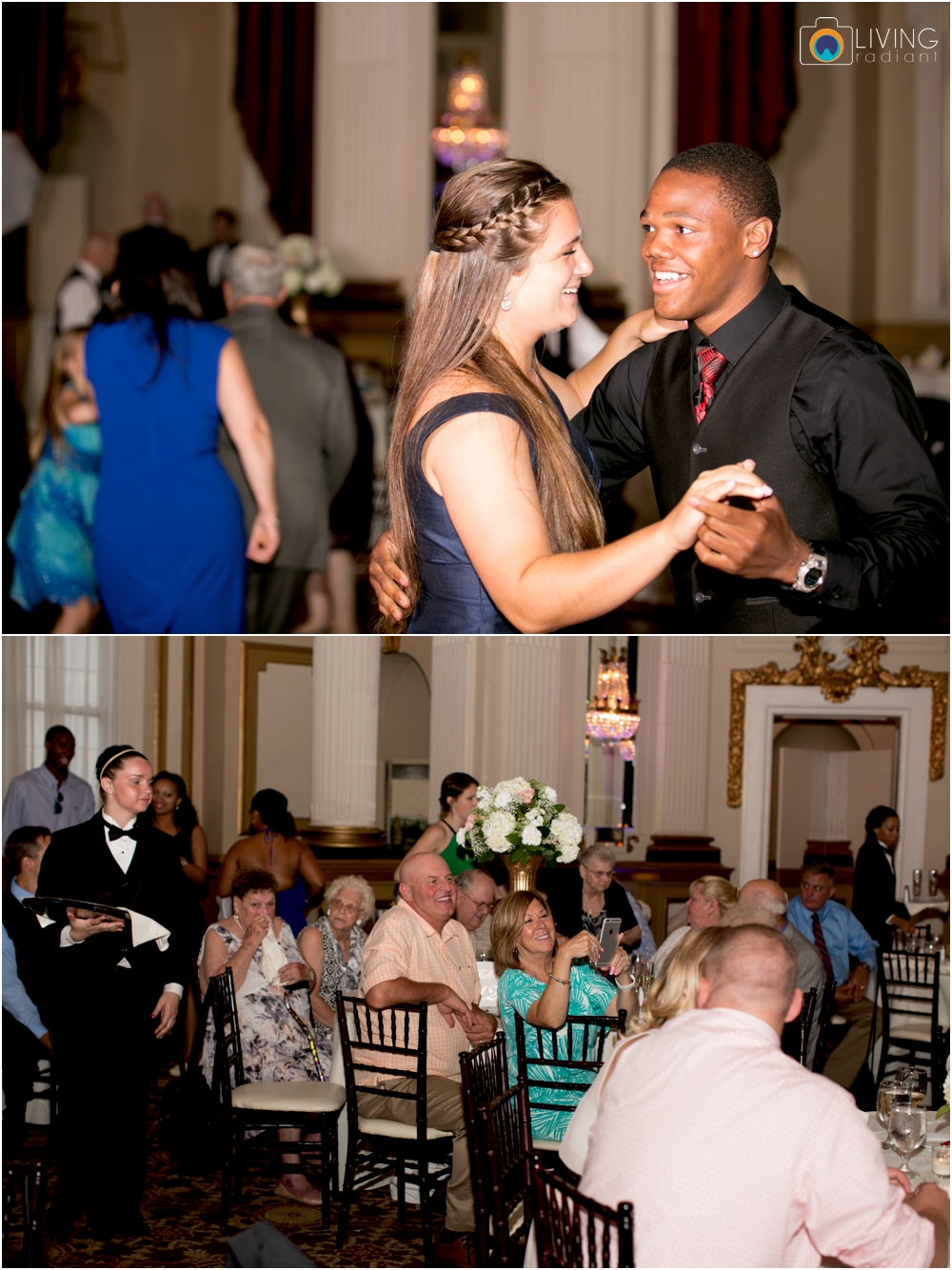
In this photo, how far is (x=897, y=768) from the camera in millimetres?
5273

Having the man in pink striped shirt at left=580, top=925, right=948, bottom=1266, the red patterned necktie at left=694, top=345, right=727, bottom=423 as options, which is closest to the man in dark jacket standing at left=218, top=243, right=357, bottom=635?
the red patterned necktie at left=694, top=345, right=727, bottom=423

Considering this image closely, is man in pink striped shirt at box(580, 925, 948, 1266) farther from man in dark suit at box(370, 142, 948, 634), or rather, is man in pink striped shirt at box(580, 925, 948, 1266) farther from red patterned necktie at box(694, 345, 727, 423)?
red patterned necktie at box(694, 345, 727, 423)

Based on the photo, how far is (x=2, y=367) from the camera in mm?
5707

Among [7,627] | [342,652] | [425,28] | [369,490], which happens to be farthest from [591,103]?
[7,627]

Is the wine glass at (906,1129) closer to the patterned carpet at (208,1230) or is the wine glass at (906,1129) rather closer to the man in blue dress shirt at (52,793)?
the patterned carpet at (208,1230)

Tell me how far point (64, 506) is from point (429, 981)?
1.82 metres

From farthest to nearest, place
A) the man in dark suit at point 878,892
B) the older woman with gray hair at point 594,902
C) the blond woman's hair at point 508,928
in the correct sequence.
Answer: the man in dark suit at point 878,892, the older woman with gray hair at point 594,902, the blond woman's hair at point 508,928

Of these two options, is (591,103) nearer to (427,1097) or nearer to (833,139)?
(833,139)

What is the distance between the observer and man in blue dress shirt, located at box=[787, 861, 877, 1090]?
488 centimetres

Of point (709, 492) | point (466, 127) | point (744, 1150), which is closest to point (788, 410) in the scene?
point (709, 492)

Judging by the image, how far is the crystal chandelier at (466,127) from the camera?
10.2 m

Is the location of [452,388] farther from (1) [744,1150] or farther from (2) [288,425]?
(2) [288,425]

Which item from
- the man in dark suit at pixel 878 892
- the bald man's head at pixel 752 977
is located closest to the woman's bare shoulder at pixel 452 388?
the bald man's head at pixel 752 977

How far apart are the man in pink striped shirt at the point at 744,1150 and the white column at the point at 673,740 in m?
3.06
